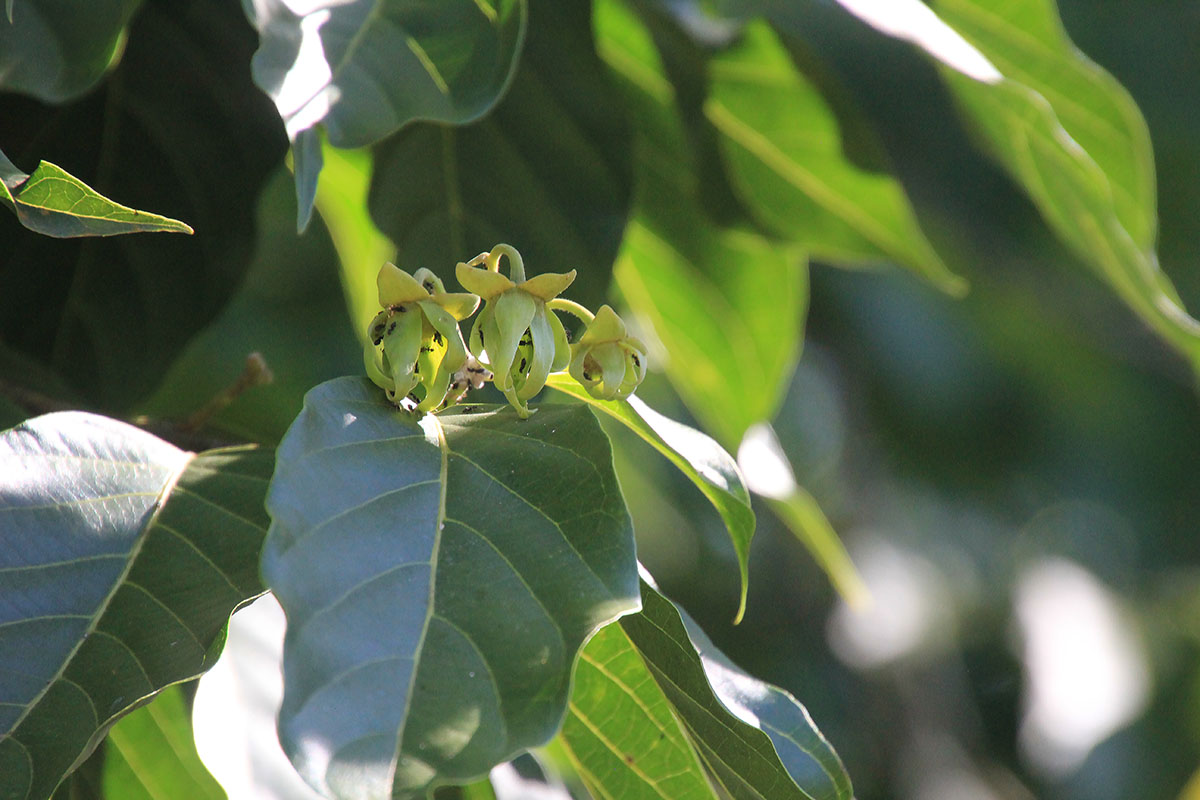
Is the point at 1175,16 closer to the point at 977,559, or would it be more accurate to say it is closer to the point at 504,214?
the point at 977,559

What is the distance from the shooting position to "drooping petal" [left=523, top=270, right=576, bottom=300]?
469 mm

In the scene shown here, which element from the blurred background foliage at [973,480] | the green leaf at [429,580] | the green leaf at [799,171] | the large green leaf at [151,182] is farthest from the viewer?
the blurred background foliage at [973,480]

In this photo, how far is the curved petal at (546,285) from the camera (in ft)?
1.54

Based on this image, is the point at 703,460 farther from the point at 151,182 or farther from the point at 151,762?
the point at 151,182

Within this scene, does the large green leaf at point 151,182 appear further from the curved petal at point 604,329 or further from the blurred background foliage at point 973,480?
the blurred background foliage at point 973,480

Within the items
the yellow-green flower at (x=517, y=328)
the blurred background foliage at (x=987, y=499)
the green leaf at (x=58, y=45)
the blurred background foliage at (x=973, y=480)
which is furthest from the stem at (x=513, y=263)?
the blurred background foliage at (x=987, y=499)

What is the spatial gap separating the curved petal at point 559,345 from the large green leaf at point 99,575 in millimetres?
154

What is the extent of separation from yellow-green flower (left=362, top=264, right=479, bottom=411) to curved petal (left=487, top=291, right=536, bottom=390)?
0.01m

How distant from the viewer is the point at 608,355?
502mm

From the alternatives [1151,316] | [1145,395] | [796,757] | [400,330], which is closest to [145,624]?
[400,330]

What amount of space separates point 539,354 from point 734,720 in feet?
0.60

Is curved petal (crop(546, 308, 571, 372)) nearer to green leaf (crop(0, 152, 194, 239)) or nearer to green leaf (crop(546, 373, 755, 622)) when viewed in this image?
green leaf (crop(546, 373, 755, 622))

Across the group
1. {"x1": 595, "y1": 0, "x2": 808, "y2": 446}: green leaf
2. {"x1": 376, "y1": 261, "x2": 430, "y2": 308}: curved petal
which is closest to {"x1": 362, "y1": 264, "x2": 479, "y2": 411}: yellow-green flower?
{"x1": 376, "y1": 261, "x2": 430, "y2": 308}: curved petal

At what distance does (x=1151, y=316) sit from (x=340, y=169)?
66 cm
